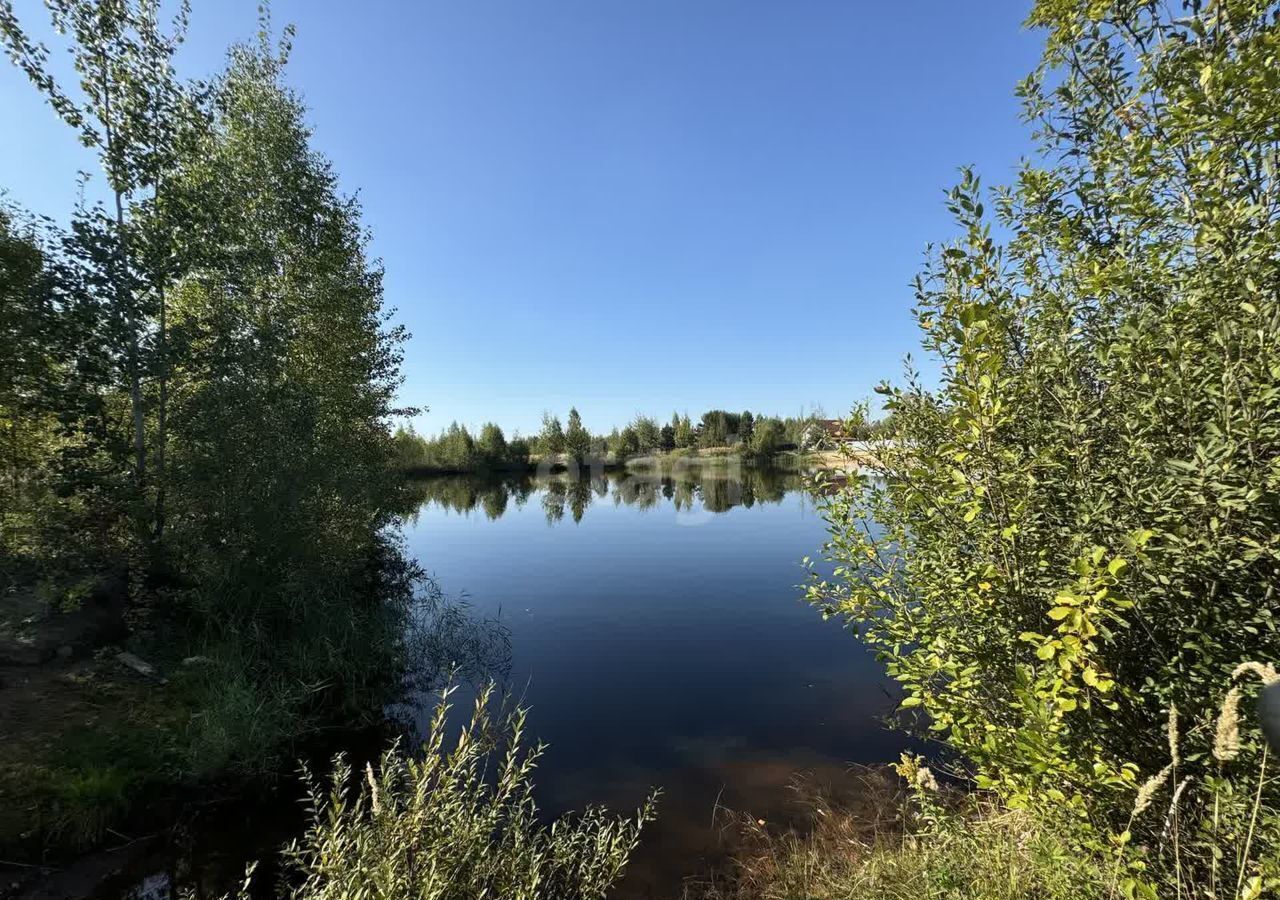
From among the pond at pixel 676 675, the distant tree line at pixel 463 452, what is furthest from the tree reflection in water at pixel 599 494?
the pond at pixel 676 675

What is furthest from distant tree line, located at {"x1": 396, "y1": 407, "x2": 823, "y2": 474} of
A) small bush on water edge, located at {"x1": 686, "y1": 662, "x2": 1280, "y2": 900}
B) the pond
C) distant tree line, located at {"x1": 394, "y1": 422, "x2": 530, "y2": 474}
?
small bush on water edge, located at {"x1": 686, "y1": 662, "x2": 1280, "y2": 900}

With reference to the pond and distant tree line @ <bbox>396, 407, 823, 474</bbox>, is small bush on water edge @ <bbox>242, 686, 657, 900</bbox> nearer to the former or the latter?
the pond

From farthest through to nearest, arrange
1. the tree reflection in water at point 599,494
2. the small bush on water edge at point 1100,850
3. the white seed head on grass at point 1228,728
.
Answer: the tree reflection in water at point 599,494
the small bush on water edge at point 1100,850
the white seed head on grass at point 1228,728

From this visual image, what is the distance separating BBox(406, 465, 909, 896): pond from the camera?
7824 mm

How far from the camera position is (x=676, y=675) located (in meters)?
12.0

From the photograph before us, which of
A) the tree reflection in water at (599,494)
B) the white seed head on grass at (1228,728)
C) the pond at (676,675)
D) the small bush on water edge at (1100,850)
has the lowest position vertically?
the pond at (676,675)

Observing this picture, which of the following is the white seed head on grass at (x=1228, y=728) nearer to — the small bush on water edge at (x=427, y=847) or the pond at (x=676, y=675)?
the pond at (x=676, y=675)

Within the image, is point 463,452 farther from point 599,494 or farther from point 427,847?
point 427,847

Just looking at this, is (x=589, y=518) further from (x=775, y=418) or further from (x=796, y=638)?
(x=775, y=418)

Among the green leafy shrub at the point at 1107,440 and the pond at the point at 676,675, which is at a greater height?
the green leafy shrub at the point at 1107,440

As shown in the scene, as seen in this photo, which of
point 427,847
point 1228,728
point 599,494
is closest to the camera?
point 1228,728

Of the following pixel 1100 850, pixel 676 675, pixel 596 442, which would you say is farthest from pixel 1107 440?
pixel 596 442

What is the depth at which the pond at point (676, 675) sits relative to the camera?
7824 millimetres

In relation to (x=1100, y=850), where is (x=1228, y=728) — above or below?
above
